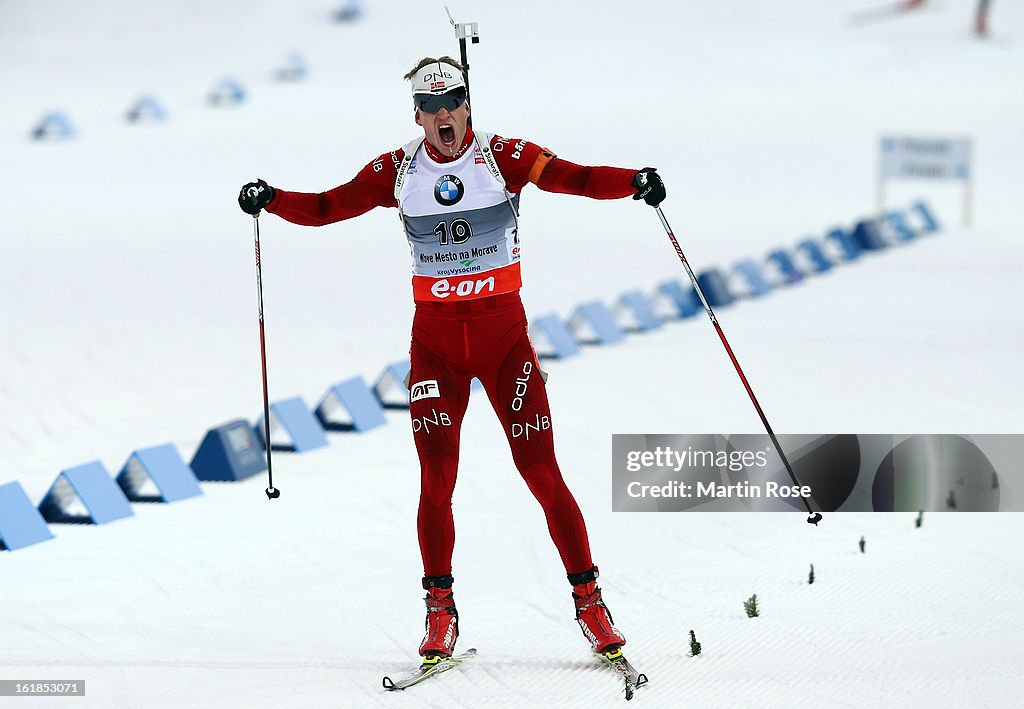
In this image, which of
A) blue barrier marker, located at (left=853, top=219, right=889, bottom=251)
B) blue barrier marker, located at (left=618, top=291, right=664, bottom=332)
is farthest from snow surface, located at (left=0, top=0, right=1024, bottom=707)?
blue barrier marker, located at (left=853, top=219, right=889, bottom=251)

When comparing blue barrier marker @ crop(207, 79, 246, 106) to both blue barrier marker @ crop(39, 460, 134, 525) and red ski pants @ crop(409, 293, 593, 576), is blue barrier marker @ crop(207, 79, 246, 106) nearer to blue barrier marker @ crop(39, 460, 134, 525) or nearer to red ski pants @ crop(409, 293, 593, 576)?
blue barrier marker @ crop(39, 460, 134, 525)

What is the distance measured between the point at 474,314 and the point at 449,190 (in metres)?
0.45

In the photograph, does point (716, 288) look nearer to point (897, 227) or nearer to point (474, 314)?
point (897, 227)

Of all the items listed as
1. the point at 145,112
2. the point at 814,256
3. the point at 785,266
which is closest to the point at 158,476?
the point at 785,266

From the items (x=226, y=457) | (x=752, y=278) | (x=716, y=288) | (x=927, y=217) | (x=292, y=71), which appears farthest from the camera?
(x=292, y=71)

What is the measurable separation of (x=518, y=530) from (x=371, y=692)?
2400 millimetres

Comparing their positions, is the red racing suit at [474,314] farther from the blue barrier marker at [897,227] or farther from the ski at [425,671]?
the blue barrier marker at [897,227]

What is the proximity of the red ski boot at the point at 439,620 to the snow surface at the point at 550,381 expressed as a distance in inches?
4.6

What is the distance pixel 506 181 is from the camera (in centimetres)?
565

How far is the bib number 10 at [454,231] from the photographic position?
5.61 meters

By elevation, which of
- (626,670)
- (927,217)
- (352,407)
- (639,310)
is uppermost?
(927,217)

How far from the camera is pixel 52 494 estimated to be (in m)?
8.11

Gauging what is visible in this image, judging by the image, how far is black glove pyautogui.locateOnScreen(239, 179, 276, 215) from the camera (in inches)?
222

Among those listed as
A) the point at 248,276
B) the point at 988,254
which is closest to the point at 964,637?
the point at 248,276
